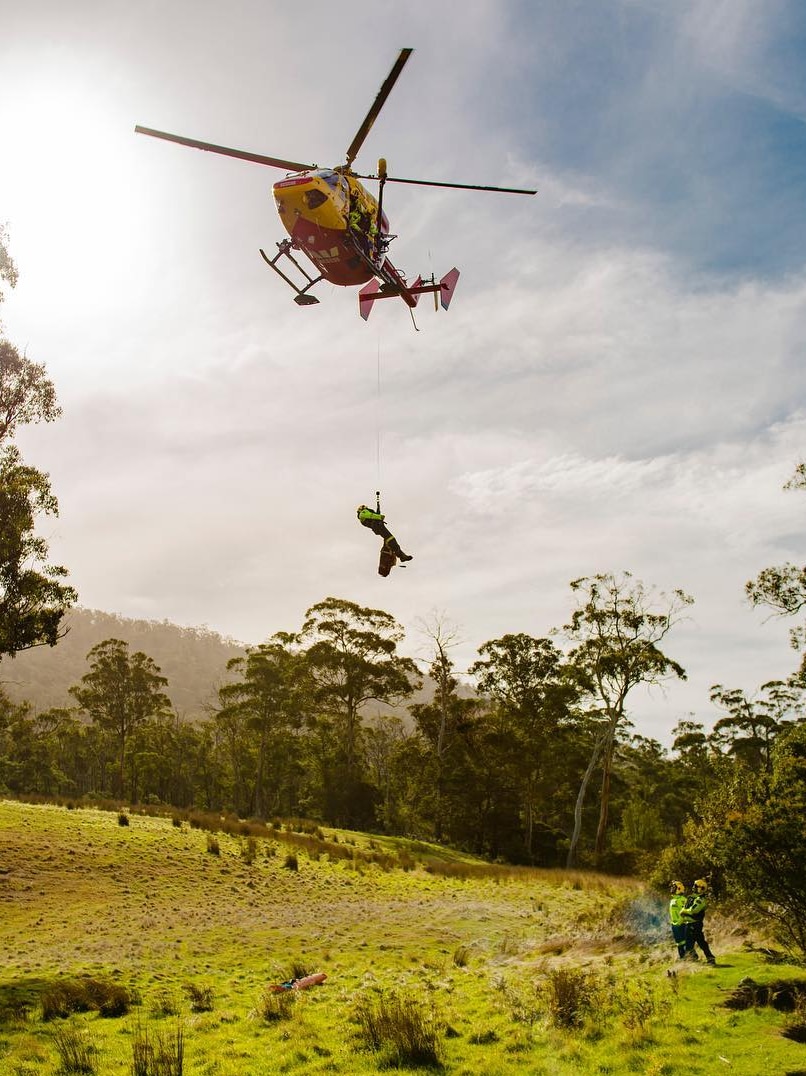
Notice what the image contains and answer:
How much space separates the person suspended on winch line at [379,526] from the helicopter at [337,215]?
14.7 feet

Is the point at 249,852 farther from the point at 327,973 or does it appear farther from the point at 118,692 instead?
the point at 118,692

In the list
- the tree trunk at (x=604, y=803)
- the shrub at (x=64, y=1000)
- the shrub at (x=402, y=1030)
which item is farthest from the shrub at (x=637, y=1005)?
the tree trunk at (x=604, y=803)

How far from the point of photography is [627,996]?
8.52 metres

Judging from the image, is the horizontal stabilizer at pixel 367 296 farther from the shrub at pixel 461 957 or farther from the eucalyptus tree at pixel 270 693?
the eucalyptus tree at pixel 270 693

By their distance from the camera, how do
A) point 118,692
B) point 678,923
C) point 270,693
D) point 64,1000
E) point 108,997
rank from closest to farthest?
point 64,1000 → point 108,997 → point 678,923 → point 270,693 → point 118,692

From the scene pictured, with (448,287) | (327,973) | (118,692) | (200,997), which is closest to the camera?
(200,997)

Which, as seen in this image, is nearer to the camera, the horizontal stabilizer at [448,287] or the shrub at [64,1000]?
the shrub at [64,1000]

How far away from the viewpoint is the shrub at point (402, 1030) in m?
7.03

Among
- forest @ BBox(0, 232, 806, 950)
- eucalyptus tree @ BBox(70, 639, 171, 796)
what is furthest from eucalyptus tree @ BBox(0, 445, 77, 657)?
eucalyptus tree @ BBox(70, 639, 171, 796)

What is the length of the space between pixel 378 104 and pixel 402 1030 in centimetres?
1460

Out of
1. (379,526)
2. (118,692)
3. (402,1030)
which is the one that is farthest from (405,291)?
(118,692)

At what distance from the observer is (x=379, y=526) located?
13.2 metres

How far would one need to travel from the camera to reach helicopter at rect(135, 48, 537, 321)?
11.7 metres

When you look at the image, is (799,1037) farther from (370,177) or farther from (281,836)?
(281,836)
